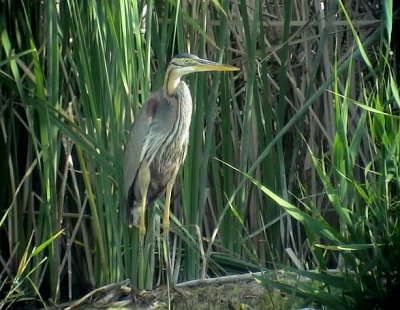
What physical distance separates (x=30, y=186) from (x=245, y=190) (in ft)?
3.00

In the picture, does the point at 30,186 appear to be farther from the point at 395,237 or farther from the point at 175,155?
the point at 395,237

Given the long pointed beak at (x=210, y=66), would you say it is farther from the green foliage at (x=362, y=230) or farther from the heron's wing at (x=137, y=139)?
the green foliage at (x=362, y=230)

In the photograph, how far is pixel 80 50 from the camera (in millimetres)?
3971

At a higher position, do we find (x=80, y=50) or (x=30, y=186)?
(x=80, y=50)

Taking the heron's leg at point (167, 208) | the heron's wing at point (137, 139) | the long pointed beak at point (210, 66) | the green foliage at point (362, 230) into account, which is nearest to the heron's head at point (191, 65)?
the long pointed beak at point (210, 66)

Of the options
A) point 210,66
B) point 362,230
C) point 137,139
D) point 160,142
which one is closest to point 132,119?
point 137,139

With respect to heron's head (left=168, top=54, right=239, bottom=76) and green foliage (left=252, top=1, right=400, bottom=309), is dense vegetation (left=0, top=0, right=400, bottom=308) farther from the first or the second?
green foliage (left=252, top=1, right=400, bottom=309)

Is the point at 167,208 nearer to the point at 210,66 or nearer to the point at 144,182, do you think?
the point at 144,182

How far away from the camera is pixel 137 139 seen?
4.22 metres

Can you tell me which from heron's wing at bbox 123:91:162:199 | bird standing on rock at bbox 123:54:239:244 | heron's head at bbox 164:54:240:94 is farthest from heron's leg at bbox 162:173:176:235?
heron's head at bbox 164:54:240:94

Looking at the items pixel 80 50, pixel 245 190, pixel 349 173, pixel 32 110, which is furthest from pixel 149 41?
pixel 349 173

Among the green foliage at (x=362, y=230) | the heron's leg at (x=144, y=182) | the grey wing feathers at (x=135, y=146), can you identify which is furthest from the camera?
the heron's leg at (x=144, y=182)

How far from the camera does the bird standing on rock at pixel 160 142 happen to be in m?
4.07

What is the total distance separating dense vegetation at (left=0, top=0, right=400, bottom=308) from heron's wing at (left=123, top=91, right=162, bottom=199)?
58mm
